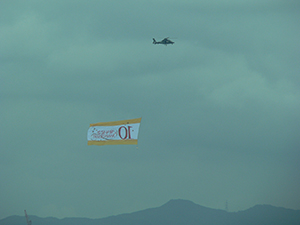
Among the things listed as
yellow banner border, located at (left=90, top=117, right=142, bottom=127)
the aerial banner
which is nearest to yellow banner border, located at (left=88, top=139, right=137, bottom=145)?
the aerial banner

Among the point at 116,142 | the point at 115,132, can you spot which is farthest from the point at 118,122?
the point at 116,142

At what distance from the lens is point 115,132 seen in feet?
294

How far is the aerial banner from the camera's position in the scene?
87.2 metres

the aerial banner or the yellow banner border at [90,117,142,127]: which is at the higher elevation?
the yellow banner border at [90,117,142,127]

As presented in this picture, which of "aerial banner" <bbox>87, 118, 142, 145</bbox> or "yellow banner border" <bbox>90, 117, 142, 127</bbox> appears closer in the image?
"yellow banner border" <bbox>90, 117, 142, 127</bbox>

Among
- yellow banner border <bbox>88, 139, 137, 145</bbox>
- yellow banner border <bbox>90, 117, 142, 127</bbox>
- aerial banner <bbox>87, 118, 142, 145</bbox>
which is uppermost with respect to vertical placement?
yellow banner border <bbox>90, 117, 142, 127</bbox>

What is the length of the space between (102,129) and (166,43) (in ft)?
245

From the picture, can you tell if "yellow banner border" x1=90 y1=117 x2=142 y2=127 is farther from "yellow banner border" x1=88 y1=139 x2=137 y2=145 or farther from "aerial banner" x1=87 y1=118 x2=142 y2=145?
"yellow banner border" x1=88 y1=139 x2=137 y2=145

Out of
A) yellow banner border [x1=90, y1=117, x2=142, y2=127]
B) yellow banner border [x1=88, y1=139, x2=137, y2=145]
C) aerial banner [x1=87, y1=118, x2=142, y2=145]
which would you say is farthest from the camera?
yellow banner border [x1=88, y1=139, x2=137, y2=145]

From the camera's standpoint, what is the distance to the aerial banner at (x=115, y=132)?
286ft

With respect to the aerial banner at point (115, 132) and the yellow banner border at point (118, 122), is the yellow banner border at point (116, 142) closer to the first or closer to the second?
the aerial banner at point (115, 132)

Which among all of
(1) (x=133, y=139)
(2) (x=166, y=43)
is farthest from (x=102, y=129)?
(2) (x=166, y=43)

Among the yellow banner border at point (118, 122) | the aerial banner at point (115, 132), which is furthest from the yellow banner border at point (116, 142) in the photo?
the yellow banner border at point (118, 122)

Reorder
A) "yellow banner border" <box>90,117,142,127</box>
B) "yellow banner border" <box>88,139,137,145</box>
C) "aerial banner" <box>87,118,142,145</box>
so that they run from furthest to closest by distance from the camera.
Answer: "yellow banner border" <box>88,139,137,145</box>
"aerial banner" <box>87,118,142,145</box>
"yellow banner border" <box>90,117,142,127</box>
